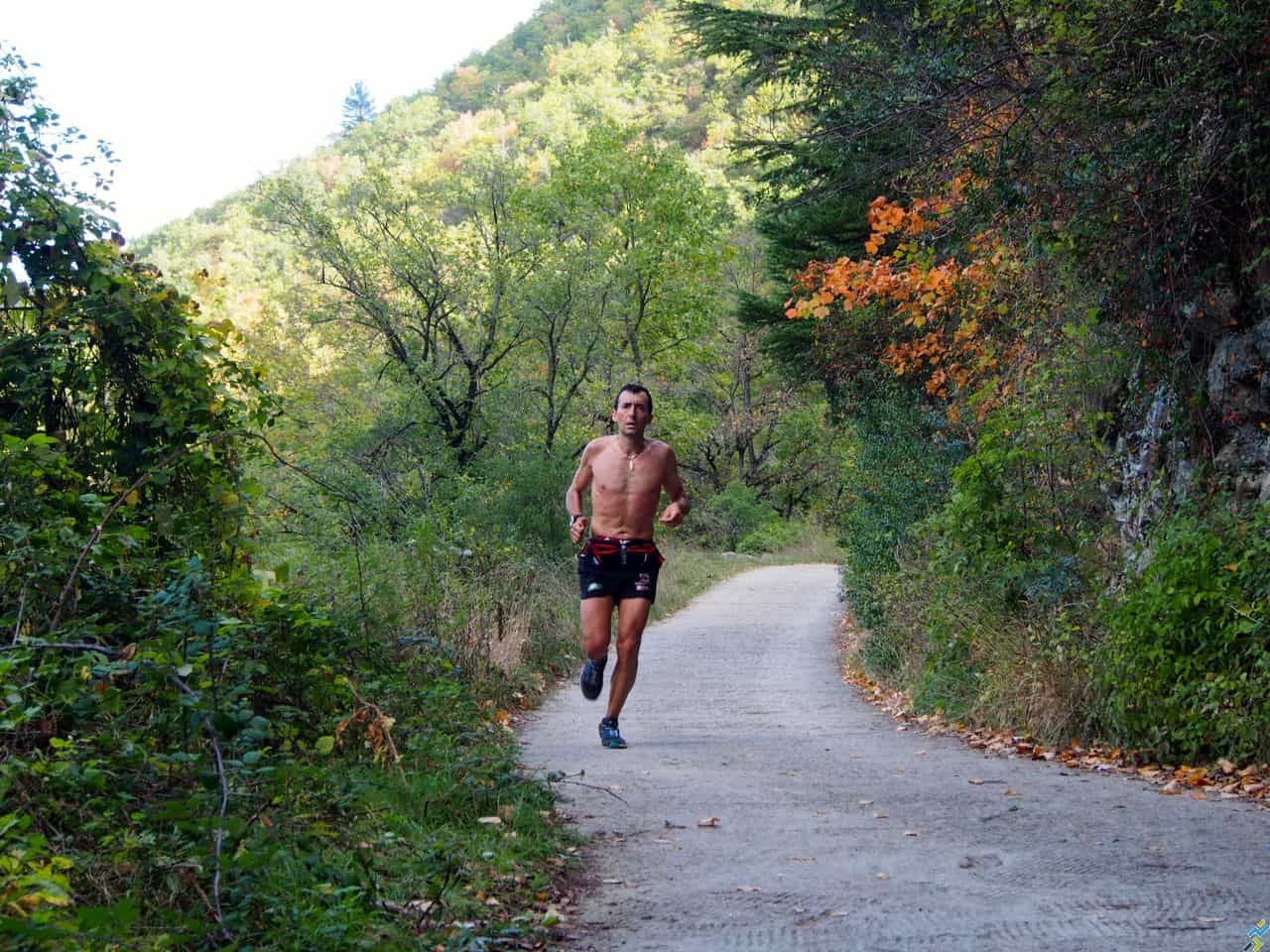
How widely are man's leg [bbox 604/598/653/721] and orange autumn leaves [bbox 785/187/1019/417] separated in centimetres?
539

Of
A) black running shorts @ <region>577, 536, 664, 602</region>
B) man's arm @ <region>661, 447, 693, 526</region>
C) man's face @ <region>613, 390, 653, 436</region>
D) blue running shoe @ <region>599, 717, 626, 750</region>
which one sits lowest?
blue running shoe @ <region>599, 717, 626, 750</region>

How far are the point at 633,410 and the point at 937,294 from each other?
6.34 m

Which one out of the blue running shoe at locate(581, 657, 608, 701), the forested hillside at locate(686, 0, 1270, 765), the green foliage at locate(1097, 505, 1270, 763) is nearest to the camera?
the green foliage at locate(1097, 505, 1270, 763)

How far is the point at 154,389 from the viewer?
7152mm

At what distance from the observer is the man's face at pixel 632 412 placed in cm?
868

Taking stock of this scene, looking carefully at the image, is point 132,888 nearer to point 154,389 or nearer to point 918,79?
point 154,389

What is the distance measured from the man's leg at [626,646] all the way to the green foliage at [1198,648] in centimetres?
304

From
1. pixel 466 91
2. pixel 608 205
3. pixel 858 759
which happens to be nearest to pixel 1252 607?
pixel 858 759

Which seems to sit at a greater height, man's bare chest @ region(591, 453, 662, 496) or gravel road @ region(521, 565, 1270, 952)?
man's bare chest @ region(591, 453, 662, 496)

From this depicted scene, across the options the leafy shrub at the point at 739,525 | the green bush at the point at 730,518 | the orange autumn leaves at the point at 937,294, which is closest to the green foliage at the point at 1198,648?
the orange autumn leaves at the point at 937,294

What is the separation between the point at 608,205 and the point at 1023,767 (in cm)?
2932

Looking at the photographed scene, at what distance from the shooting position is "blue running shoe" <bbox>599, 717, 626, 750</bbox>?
8.68 metres

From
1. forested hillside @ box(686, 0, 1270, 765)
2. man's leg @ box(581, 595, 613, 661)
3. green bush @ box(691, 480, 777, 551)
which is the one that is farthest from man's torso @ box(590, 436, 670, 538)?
green bush @ box(691, 480, 777, 551)

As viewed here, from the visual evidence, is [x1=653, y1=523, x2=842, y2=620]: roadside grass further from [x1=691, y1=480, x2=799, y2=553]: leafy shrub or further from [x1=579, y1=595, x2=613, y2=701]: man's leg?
[x1=579, y1=595, x2=613, y2=701]: man's leg
